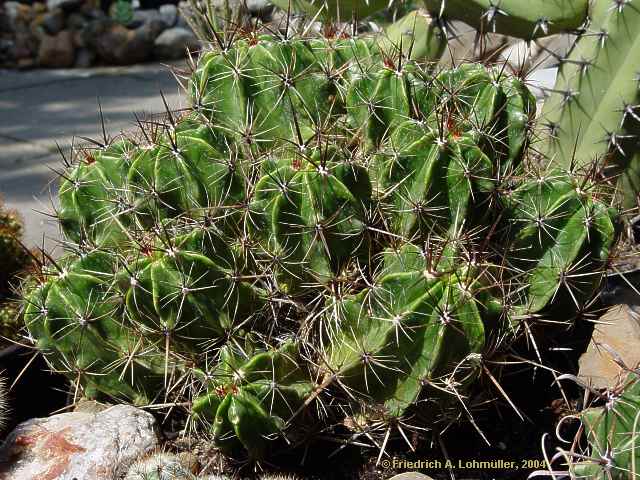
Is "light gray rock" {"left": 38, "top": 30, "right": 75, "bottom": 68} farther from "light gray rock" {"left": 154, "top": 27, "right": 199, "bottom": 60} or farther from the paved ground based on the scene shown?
"light gray rock" {"left": 154, "top": 27, "right": 199, "bottom": 60}

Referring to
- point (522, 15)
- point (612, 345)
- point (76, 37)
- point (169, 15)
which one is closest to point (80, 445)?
point (612, 345)

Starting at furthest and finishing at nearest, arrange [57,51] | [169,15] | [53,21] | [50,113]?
1. [169,15]
2. [53,21]
3. [57,51]
4. [50,113]

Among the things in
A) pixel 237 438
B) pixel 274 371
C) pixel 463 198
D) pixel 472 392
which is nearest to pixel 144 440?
pixel 237 438

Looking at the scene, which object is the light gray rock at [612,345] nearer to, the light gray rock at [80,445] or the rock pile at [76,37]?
the light gray rock at [80,445]

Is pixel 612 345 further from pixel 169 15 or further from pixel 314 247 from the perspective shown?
pixel 169 15

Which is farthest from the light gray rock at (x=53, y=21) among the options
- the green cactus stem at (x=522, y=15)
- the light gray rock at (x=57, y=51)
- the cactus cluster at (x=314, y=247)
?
the cactus cluster at (x=314, y=247)

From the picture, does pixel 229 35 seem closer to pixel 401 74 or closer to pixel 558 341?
pixel 401 74
